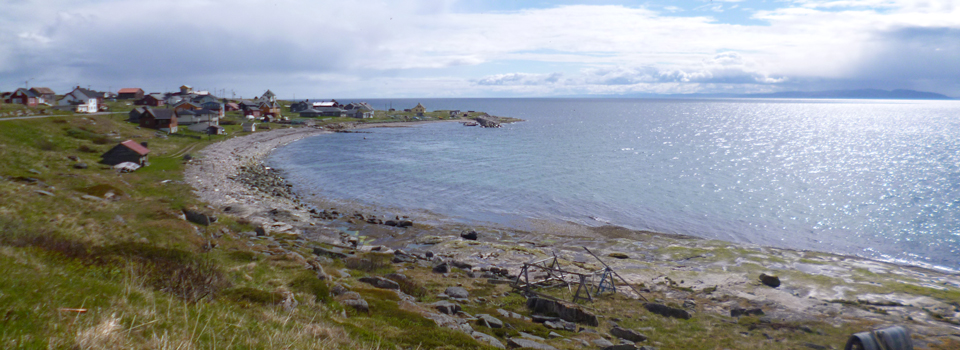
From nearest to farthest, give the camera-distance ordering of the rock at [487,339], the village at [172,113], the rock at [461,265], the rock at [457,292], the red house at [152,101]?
the rock at [487,339] → the rock at [457,292] → the rock at [461,265] → the village at [172,113] → the red house at [152,101]

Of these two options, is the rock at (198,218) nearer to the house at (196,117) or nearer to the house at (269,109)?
the house at (196,117)

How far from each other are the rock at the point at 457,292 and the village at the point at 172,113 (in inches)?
1974

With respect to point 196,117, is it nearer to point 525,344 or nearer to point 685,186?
point 685,186

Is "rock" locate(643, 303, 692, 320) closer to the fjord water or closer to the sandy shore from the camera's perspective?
the sandy shore

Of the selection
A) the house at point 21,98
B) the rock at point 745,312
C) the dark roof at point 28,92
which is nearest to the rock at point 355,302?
the rock at point 745,312

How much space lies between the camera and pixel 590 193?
58.8 metres

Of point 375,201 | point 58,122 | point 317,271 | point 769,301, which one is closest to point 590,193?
point 375,201

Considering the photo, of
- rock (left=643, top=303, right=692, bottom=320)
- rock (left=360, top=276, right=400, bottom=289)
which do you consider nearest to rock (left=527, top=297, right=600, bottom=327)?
rock (left=643, top=303, right=692, bottom=320)

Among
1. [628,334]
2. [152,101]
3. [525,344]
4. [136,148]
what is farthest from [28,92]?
[628,334]

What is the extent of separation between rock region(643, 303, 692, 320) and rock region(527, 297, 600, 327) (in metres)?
4.52

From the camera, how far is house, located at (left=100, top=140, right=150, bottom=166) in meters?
54.8

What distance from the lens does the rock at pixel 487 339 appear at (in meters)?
15.5

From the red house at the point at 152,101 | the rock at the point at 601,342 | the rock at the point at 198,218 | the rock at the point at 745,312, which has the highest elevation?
the red house at the point at 152,101

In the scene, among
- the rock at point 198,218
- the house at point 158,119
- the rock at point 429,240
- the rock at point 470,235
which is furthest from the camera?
the house at point 158,119
